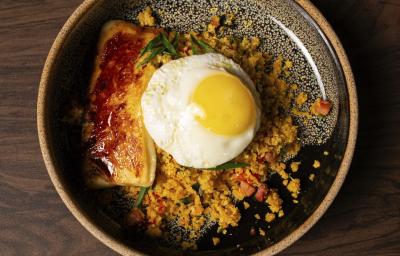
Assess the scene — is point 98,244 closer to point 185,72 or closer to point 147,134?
point 147,134

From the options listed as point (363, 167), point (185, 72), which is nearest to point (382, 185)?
point (363, 167)

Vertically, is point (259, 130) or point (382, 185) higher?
point (259, 130)

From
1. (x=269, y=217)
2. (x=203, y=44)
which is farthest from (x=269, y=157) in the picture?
(x=203, y=44)

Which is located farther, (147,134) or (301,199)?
(301,199)

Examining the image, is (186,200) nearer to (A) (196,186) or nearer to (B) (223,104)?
(A) (196,186)

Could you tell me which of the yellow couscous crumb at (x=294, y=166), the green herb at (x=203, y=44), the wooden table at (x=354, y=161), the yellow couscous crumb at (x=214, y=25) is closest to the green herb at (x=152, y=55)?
the green herb at (x=203, y=44)

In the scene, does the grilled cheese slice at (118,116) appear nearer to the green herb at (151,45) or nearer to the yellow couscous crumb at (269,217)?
the green herb at (151,45)

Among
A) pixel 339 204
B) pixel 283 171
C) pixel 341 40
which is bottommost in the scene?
pixel 339 204
